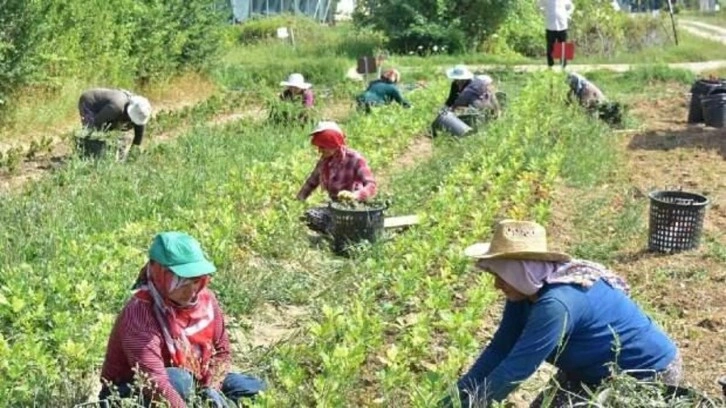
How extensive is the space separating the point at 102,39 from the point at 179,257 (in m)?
11.6

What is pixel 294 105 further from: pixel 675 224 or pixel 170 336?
pixel 170 336

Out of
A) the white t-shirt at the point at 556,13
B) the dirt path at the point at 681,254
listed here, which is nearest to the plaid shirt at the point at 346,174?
the dirt path at the point at 681,254

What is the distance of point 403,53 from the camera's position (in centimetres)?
2431

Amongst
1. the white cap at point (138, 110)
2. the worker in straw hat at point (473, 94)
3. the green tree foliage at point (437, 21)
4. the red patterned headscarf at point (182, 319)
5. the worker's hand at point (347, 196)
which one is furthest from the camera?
the green tree foliage at point (437, 21)

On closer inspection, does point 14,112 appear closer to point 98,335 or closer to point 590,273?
point 98,335

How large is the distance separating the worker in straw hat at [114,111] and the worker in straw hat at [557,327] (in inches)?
267

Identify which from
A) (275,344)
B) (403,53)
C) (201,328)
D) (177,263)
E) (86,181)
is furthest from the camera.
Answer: (403,53)

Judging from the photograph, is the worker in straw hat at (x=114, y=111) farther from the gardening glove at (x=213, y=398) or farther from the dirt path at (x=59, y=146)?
the gardening glove at (x=213, y=398)

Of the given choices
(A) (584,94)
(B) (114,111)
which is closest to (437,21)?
(A) (584,94)

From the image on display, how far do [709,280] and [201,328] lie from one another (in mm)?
3689

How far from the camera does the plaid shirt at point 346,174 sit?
6953 mm

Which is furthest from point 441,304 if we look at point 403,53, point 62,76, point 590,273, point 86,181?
point 403,53

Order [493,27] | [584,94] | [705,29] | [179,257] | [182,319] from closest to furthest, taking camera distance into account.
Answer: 1. [179,257]
2. [182,319]
3. [584,94]
4. [493,27]
5. [705,29]

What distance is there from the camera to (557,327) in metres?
3.43
